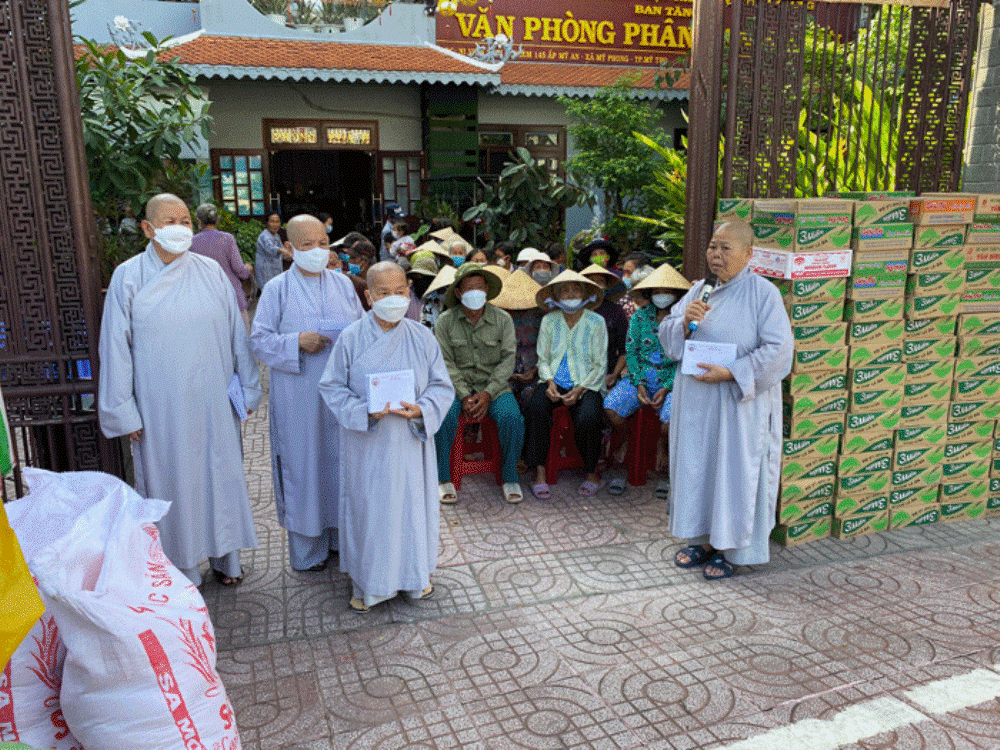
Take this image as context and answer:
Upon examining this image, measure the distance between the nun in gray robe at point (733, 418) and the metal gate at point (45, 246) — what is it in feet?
9.95

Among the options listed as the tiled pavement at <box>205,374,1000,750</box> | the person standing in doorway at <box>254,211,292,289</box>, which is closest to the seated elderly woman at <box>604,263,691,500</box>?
the tiled pavement at <box>205,374,1000,750</box>

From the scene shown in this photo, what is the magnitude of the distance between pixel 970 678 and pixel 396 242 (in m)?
7.52

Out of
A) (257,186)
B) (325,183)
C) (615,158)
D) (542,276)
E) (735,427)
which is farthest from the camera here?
(325,183)

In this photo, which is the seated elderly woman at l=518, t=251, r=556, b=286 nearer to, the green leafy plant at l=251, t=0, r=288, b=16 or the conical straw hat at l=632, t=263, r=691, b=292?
the conical straw hat at l=632, t=263, r=691, b=292

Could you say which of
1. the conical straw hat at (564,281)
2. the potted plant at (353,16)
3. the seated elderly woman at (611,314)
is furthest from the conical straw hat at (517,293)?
the potted plant at (353,16)

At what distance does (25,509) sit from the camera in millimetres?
2582

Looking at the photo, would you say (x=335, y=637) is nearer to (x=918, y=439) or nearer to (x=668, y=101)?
(x=918, y=439)

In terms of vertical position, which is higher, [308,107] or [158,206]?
[308,107]

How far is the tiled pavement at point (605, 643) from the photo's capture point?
10.1 feet

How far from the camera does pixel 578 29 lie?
14820mm

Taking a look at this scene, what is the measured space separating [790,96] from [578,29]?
36.0 feet

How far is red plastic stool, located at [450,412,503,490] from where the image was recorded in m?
5.48

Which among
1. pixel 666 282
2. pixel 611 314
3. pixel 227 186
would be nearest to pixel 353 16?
pixel 227 186

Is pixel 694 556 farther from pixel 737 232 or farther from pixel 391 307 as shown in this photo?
pixel 391 307
